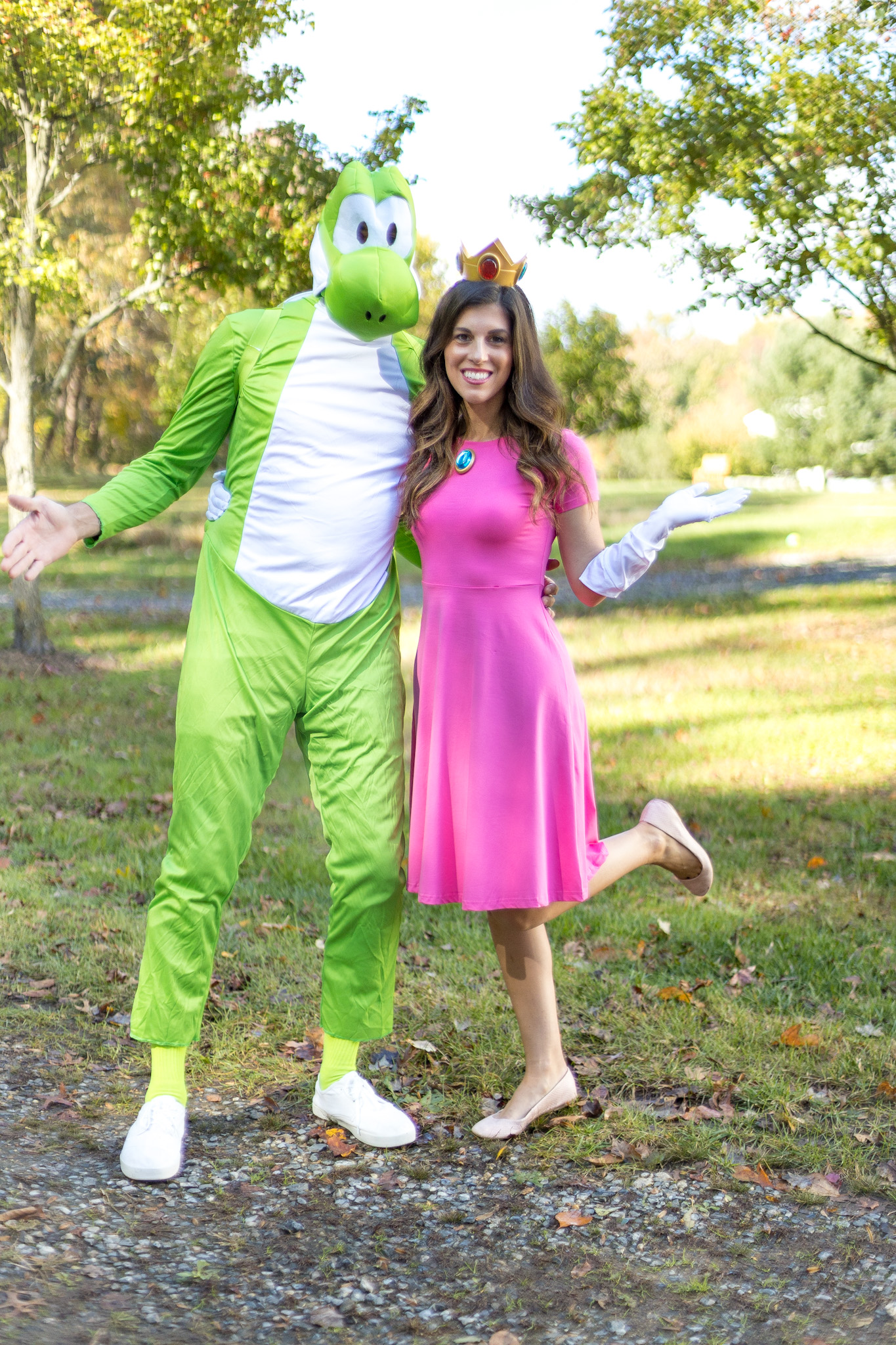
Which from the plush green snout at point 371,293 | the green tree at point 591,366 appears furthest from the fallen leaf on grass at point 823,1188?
the green tree at point 591,366

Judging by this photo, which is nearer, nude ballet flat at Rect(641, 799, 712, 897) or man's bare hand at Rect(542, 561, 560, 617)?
man's bare hand at Rect(542, 561, 560, 617)

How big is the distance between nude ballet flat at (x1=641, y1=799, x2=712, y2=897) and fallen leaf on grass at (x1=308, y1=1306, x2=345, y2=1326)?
5.17 ft

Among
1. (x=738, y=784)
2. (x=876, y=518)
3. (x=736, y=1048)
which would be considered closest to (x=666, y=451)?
(x=876, y=518)

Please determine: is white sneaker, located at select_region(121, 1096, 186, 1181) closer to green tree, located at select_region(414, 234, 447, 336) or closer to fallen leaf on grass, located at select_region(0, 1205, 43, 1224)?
fallen leaf on grass, located at select_region(0, 1205, 43, 1224)

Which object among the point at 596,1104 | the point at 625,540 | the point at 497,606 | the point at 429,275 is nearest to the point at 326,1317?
the point at 596,1104

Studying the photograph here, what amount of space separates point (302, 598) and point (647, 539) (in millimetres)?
811

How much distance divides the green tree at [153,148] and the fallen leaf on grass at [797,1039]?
6919mm

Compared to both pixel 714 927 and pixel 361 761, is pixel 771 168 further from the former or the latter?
pixel 361 761

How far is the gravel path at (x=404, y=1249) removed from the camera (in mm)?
2443

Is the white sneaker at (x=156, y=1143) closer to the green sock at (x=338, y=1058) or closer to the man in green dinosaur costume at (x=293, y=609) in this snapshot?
the man in green dinosaur costume at (x=293, y=609)

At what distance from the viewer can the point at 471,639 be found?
305 cm

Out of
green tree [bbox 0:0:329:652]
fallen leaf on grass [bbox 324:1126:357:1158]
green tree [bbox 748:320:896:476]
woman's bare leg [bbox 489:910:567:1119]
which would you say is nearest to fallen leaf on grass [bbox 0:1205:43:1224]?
fallen leaf on grass [bbox 324:1126:357:1158]

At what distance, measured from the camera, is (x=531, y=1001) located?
3.28 meters

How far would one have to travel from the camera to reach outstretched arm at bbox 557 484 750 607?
3.00m
